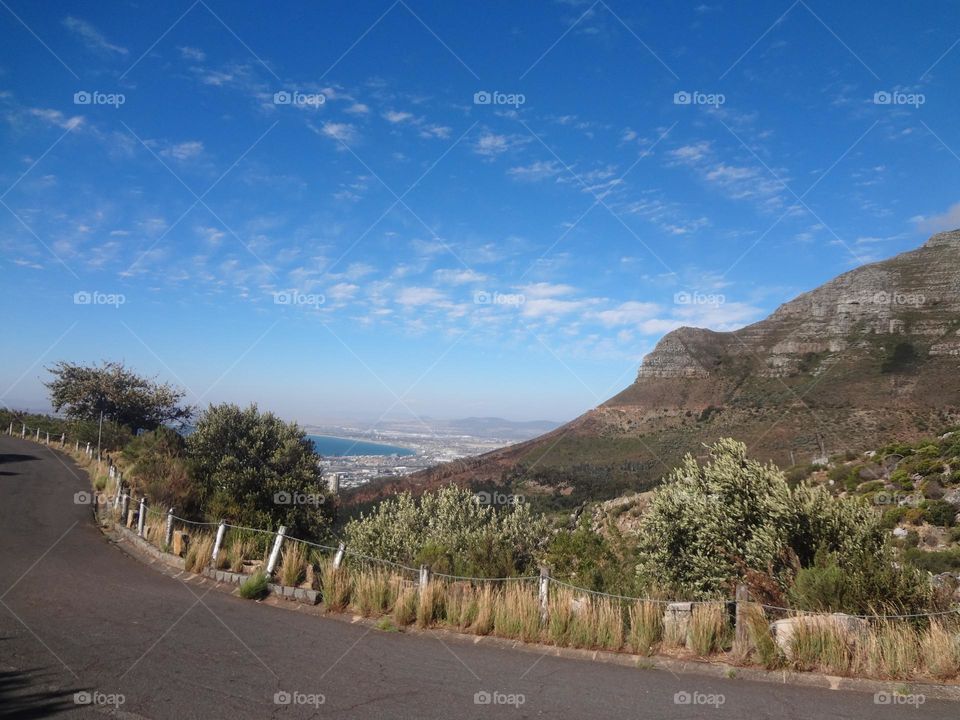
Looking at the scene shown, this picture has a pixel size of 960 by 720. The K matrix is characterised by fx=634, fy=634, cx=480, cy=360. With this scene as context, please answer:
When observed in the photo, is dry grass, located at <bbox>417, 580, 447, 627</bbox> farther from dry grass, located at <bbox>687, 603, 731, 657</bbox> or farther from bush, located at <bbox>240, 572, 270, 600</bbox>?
dry grass, located at <bbox>687, 603, 731, 657</bbox>

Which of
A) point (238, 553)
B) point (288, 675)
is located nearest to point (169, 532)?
point (238, 553)

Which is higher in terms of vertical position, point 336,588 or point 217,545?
point 217,545

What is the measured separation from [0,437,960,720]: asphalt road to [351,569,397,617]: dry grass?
2.13 ft

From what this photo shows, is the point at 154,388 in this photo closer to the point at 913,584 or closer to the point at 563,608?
the point at 563,608

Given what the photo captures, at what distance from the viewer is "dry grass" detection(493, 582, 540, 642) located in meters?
8.31

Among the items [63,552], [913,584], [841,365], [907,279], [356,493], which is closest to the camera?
[913,584]

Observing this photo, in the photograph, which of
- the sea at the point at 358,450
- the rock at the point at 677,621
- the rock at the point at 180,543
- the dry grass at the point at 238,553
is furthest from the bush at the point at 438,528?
the sea at the point at 358,450

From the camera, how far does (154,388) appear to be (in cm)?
4316

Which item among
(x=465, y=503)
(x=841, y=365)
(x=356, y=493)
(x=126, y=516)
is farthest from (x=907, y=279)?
(x=126, y=516)

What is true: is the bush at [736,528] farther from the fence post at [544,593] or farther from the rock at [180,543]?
the rock at [180,543]

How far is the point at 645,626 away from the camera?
7805 millimetres

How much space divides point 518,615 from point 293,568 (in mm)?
4215

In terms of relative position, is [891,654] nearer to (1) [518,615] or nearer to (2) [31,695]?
(1) [518,615]

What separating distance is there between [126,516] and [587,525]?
39.0ft
